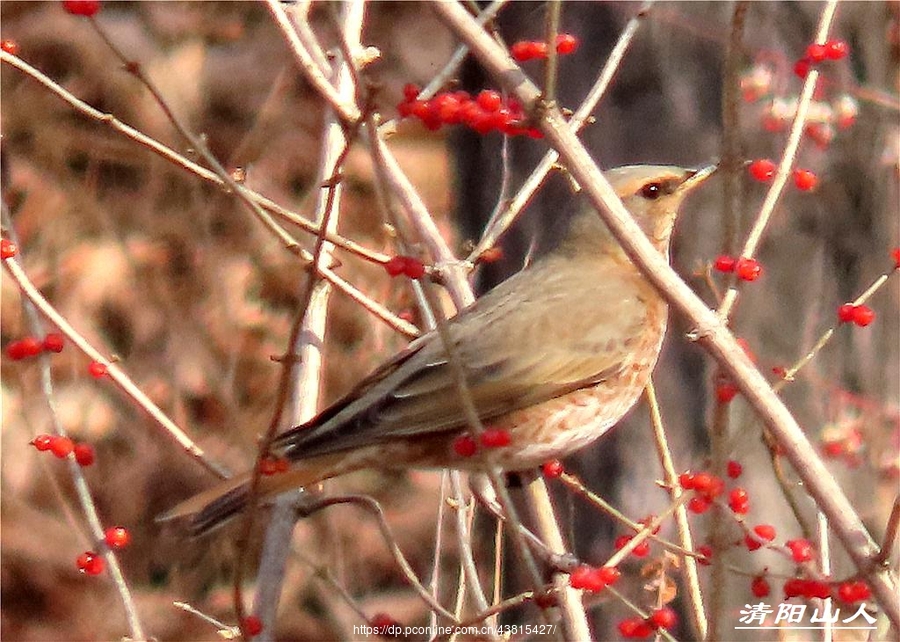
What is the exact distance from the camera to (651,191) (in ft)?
12.0

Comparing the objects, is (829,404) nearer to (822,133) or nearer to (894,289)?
(894,289)

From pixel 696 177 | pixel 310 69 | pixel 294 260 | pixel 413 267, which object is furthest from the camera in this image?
pixel 294 260

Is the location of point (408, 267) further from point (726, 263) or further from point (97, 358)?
point (97, 358)

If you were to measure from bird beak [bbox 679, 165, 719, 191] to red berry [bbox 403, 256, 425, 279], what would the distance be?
1321 millimetres

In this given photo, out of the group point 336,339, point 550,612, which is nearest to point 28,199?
point 336,339

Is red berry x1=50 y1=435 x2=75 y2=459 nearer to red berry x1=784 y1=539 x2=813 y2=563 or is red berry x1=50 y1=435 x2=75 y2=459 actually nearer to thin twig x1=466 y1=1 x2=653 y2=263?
thin twig x1=466 y1=1 x2=653 y2=263

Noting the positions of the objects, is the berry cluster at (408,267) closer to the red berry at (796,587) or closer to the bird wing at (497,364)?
the bird wing at (497,364)

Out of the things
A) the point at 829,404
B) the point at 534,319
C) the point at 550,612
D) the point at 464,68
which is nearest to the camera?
the point at 550,612

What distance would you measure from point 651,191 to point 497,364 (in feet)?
2.29

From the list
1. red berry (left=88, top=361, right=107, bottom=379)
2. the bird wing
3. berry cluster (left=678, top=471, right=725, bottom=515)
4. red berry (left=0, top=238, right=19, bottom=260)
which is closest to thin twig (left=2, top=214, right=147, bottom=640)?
red berry (left=0, top=238, right=19, bottom=260)

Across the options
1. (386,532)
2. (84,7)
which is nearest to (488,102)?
(84,7)

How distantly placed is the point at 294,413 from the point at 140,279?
159 inches

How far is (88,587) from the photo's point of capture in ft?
21.7

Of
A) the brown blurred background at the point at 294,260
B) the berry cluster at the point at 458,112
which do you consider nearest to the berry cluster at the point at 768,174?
the berry cluster at the point at 458,112
